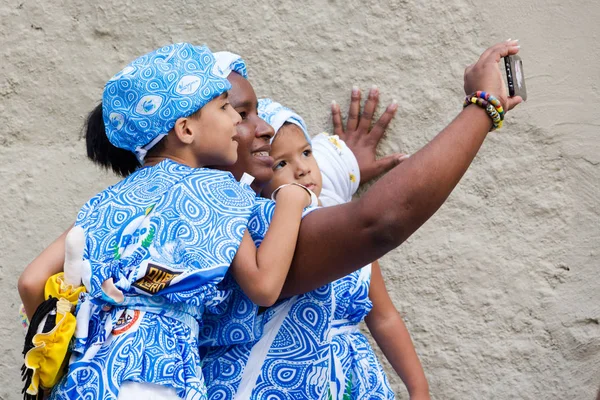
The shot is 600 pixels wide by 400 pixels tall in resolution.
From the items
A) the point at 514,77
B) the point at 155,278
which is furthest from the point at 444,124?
the point at 155,278

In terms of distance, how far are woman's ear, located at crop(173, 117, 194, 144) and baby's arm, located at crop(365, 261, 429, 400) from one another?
2.70 ft

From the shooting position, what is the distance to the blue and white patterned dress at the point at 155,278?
2.03 meters

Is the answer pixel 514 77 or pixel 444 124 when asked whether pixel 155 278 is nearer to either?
pixel 514 77

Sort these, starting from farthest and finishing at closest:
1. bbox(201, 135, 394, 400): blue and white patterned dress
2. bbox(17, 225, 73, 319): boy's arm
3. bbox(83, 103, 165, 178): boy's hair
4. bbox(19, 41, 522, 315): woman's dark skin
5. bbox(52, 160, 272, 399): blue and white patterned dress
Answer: bbox(83, 103, 165, 178): boy's hair
bbox(201, 135, 394, 400): blue and white patterned dress
bbox(17, 225, 73, 319): boy's arm
bbox(52, 160, 272, 399): blue and white patterned dress
bbox(19, 41, 522, 315): woman's dark skin

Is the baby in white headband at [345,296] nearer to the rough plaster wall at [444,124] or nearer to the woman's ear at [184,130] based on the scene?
the rough plaster wall at [444,124]

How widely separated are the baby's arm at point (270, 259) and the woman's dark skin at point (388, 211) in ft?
0.13

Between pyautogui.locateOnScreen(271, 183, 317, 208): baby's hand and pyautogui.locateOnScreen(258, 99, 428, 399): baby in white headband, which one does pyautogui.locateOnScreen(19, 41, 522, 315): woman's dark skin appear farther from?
pyautogui.locateOnScreen(258, 99, 428, 399): baby in white headband

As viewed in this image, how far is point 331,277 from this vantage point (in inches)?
82.3

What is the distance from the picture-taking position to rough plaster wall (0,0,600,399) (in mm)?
3037

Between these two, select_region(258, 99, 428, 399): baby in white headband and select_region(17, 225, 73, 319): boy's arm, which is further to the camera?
select_region(258, 99, 428, 399): baby in white headband

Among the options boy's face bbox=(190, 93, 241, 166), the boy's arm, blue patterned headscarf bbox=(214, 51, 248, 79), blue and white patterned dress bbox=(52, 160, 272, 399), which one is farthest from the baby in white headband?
the boy's arm

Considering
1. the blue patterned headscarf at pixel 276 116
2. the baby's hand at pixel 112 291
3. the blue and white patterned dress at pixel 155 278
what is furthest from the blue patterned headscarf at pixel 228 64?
the baby's hand at pixel 112 291

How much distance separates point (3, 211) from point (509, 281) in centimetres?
184

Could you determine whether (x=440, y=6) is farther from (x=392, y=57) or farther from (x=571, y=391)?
(x=571, y=391)
